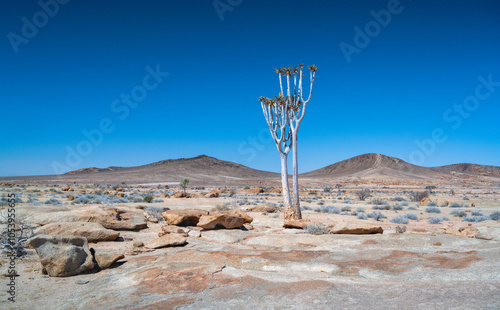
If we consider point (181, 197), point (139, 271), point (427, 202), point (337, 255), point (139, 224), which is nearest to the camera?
point (139, 271)

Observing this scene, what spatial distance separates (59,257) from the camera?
7219mm

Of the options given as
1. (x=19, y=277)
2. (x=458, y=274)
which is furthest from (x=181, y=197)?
(x=458, y=274)

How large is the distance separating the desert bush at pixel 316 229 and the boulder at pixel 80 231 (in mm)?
6782

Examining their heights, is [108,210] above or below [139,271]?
above

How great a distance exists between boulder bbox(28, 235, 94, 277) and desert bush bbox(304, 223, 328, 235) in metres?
7.47

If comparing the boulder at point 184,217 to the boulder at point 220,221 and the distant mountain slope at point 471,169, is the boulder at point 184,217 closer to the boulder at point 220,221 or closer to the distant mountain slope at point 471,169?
the boulder at point 220,221

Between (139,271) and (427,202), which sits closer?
(139,271)

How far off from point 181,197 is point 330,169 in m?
117

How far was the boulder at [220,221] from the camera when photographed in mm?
12578

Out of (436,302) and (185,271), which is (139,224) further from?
(436,302)

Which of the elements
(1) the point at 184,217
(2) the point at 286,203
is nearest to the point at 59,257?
(1) the point at 184,217

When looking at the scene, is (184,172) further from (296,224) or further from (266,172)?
(296,224)

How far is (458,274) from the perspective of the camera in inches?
242

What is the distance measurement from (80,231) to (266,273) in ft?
22.8
